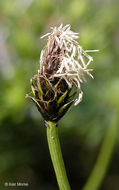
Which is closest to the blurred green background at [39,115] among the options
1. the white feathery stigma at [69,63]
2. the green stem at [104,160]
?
the green stem at [104,160]

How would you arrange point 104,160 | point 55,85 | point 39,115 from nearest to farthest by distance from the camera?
point 55,85
point 104,160
point 39,115

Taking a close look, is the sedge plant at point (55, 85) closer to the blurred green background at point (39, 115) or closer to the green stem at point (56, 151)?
the green stem at point (56, 151)

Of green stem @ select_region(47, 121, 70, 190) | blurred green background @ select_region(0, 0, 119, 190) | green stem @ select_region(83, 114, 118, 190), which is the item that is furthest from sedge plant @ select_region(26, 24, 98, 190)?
blurred green background @ select_region(0, 0, 119, 190)

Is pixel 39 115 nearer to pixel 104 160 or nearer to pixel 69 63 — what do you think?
pixel 104 160

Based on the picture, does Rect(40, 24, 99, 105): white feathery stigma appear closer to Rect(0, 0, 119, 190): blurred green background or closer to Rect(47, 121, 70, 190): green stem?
Rect(47, 121, 70, 190): green stem

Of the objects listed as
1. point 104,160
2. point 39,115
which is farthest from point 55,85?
point 39,115
